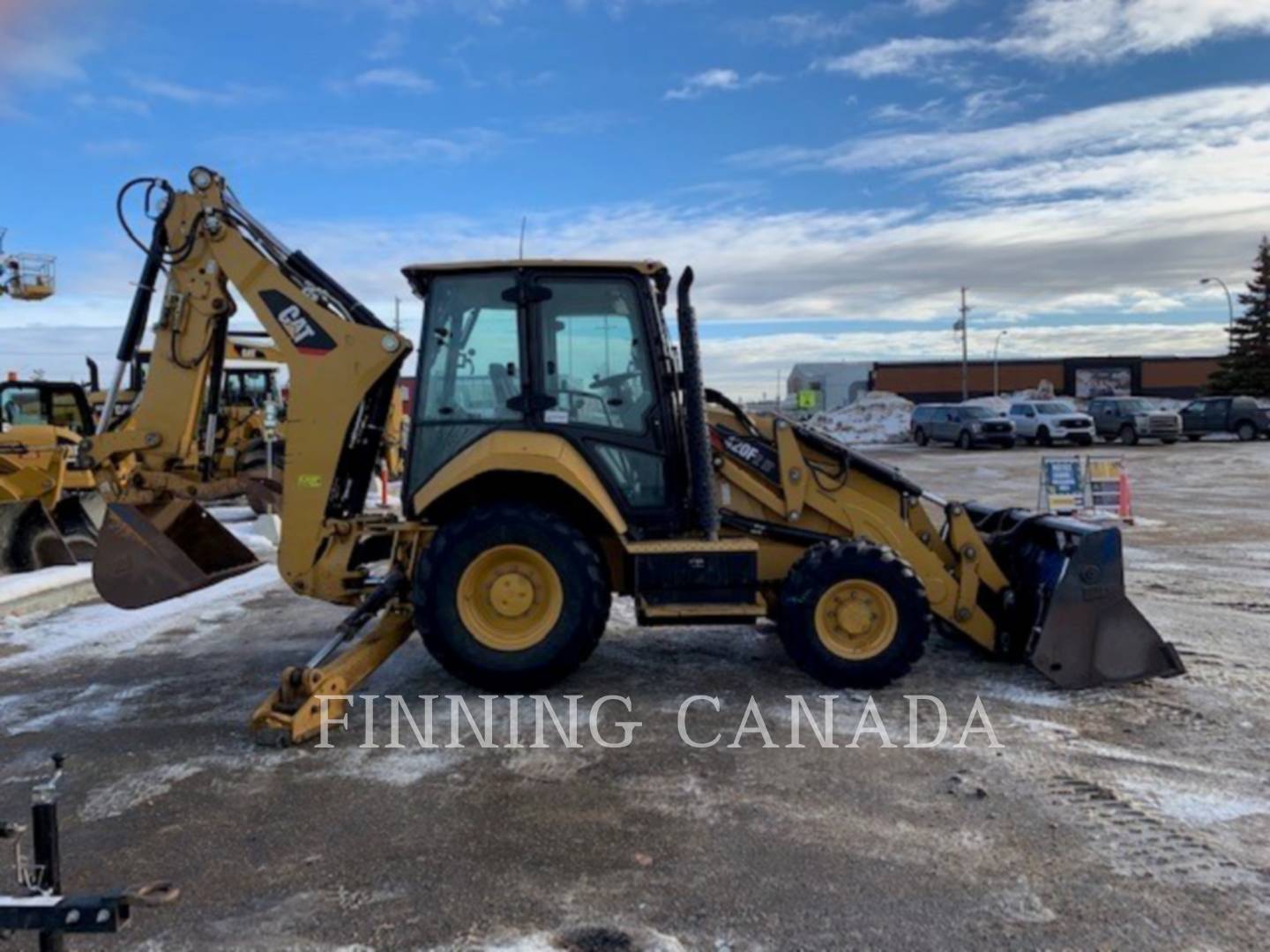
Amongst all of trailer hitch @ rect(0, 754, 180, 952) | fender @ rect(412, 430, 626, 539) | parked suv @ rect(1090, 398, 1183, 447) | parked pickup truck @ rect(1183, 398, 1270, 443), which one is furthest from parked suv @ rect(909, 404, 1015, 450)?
trailer hitch @ rect(0, 754, 180, 952)

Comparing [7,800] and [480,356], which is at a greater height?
[480,356]

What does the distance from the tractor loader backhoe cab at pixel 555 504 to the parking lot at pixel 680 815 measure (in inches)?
17.9

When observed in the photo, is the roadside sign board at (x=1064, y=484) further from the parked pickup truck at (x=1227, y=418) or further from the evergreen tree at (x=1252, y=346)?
the evergreen tree at (x=1252, y=346)

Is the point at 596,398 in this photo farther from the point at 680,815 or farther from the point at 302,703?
the point at 680,815

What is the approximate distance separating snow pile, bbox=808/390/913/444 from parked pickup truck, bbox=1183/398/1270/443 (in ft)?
38.9

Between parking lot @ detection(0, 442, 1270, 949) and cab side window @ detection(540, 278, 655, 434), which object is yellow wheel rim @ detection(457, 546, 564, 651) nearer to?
parking lot @ detection(0, 442, 1270, 949)

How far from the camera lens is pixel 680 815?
438 centimetres

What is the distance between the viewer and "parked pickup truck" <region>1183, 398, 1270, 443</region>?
1406 inches

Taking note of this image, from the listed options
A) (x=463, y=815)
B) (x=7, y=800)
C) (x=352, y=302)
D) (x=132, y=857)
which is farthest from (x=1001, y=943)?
(x=352, y=302)

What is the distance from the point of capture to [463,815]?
4.41 meters

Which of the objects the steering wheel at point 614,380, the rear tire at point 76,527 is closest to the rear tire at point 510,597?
the steering wheel at point 614,380

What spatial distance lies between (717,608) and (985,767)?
1820mm

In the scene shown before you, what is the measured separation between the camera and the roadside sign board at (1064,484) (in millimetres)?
14844

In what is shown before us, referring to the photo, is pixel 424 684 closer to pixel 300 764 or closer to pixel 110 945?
pixel 300 764
